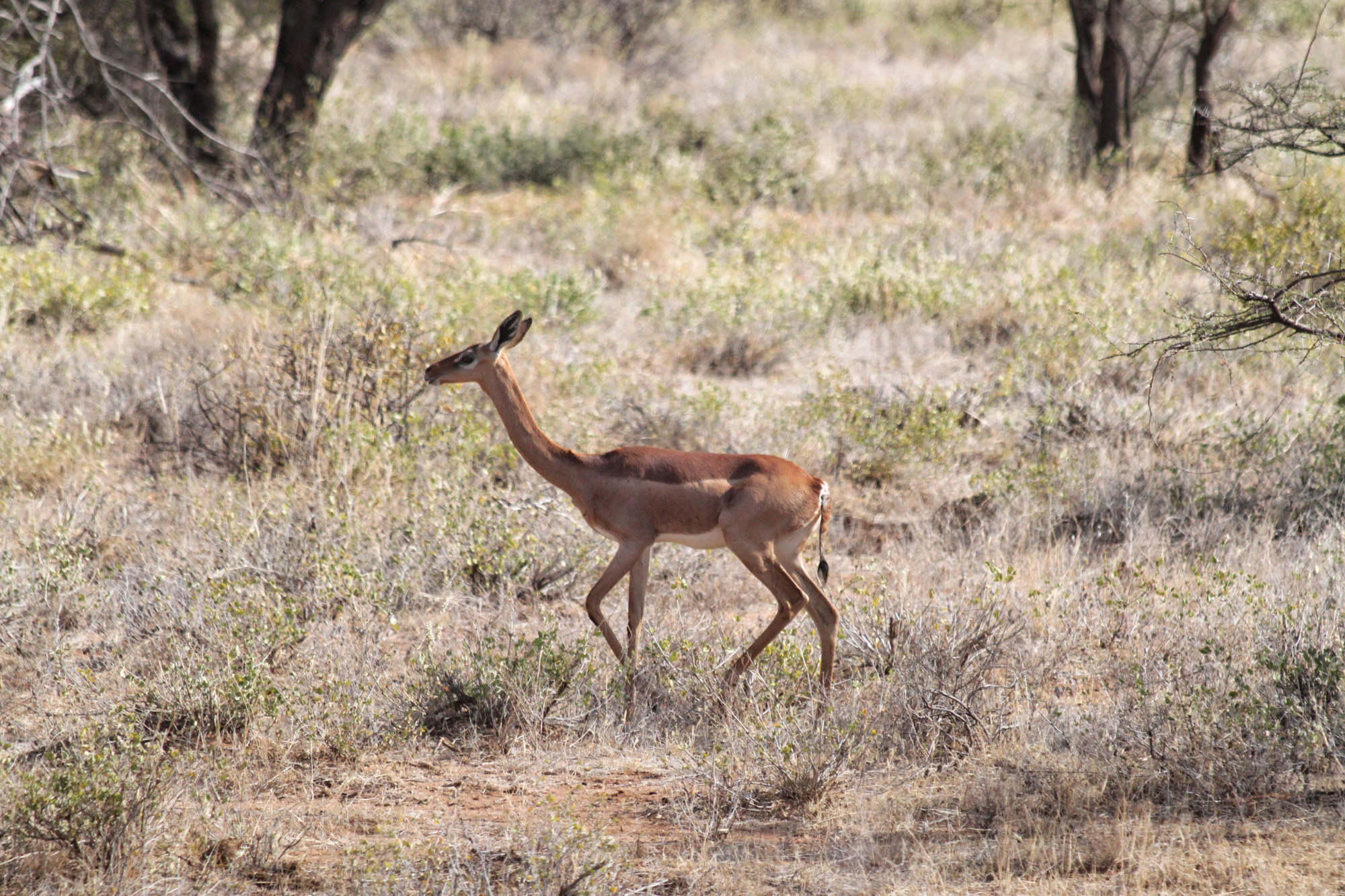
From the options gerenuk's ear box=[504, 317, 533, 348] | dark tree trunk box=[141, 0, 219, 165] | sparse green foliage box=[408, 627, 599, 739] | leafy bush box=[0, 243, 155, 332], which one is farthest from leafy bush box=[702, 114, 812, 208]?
sparse green foliage box=[408, 627, 599, 739]

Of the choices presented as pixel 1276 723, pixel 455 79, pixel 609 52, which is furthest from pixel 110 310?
pixel 609 52

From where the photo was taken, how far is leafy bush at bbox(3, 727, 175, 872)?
3641 mm

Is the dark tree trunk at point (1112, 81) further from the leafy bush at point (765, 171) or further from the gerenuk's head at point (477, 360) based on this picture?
the gerenuk's head at point (477, 360)

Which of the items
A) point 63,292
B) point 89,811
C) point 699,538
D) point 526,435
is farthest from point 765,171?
point 89,811

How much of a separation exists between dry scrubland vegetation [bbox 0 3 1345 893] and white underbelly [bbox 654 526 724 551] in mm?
421

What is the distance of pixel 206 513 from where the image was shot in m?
6.26

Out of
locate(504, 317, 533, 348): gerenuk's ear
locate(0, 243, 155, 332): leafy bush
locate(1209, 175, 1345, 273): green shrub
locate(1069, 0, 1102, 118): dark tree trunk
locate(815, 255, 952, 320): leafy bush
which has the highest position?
locate(1069, 0, 1102, 118): dark tree trunk

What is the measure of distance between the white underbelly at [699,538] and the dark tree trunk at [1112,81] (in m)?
11.4

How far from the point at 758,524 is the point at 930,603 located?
86 centimetres

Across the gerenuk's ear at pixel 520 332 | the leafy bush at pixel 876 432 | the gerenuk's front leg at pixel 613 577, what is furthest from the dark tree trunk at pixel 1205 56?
the gerenuk's front leg at pixel 613 577

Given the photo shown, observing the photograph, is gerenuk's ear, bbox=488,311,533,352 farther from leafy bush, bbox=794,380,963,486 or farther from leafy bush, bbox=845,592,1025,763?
leafy bush, bbox=794,380,963,486

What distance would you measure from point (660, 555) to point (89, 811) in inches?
133

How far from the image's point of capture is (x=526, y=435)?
17.4ft

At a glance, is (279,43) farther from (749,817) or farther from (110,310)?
(749,817)
